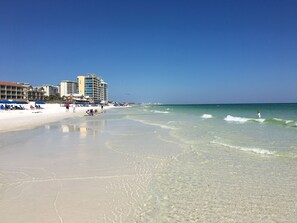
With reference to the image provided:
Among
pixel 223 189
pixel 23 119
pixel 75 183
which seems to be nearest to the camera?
pixel 223 189

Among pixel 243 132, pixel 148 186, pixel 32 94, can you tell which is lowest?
pixel 243 132

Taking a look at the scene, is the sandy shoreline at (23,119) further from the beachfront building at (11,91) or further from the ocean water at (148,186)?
the beachfront building at (11,91)

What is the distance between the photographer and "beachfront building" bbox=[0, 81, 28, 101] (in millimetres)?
103125

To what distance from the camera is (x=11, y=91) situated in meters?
108

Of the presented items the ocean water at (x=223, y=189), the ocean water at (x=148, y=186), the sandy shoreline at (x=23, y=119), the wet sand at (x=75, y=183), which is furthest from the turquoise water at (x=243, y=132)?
the sandy shoreline at (x=23, y=119)

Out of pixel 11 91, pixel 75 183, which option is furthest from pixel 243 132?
pixel 11 91

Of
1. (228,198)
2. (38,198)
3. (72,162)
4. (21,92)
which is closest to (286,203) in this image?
(228,198)

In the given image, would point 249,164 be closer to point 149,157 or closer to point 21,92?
point 149,157

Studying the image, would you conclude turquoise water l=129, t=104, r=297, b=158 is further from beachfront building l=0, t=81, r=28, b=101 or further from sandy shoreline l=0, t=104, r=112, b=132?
beachfront building l=0, t=81, r=28, b=101

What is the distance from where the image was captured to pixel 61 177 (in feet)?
22.6

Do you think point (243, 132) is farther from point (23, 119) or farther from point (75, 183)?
point (23, 119)

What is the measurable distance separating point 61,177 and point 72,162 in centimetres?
185

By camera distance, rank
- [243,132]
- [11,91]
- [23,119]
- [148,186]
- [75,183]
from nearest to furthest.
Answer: [148,186] < [75,183] < [243,132] < [23,119] < [11,91]

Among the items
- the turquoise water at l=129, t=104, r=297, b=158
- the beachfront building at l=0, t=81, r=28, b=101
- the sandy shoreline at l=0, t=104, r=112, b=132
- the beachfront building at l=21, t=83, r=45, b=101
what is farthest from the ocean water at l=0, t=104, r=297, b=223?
the beachfront building at l=21, t=83, r=45, b=101
